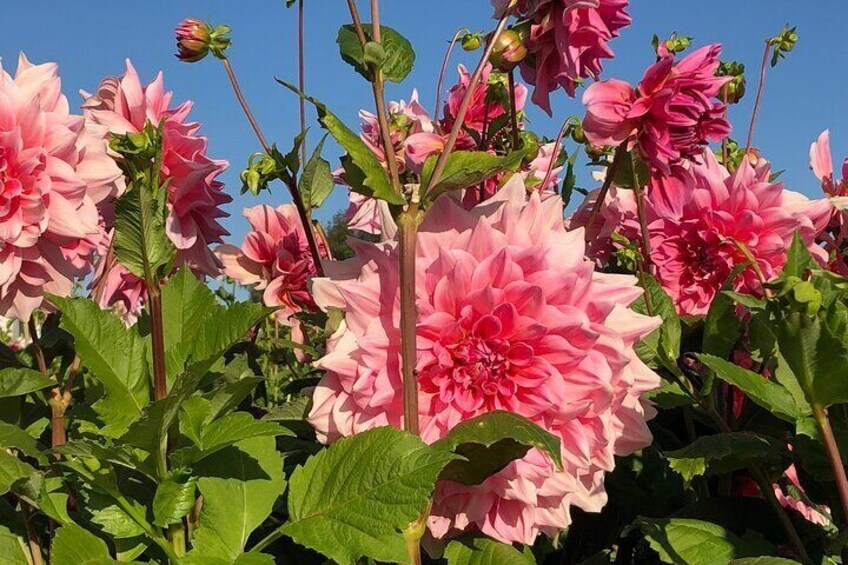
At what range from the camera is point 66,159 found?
1.40m

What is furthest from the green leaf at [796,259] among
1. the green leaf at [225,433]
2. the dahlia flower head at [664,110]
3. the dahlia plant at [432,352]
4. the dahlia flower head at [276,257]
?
the dahlia flower head at [276,257]

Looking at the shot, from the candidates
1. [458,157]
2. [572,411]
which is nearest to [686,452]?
[572,411]

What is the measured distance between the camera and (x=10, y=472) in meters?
1.00

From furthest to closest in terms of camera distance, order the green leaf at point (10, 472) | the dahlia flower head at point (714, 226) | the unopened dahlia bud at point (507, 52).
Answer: the dahlia flower head at point (714, 226), the unopened dahlia bud at point (507, 52), the green leaf at point (10, 472)

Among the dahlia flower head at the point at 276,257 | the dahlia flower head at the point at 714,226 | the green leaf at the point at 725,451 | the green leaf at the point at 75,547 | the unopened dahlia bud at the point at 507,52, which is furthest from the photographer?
the dahlia flower head at the point at 276,257

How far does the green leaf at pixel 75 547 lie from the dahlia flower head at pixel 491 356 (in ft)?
0.98

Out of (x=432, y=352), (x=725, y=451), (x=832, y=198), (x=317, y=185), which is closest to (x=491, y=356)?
(x=432, y=352)

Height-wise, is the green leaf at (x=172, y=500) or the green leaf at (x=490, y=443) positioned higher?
the green leaf at (x=490, y=443)

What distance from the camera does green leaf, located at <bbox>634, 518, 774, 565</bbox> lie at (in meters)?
1.13

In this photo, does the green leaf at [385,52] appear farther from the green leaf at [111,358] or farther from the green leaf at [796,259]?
the green leaf at [796,259]

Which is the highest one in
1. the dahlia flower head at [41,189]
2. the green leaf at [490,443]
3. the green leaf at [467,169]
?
the dahlia flower head at [41,189]

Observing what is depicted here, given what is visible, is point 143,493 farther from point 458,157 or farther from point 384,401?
point 458,157

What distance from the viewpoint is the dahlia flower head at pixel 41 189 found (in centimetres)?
135

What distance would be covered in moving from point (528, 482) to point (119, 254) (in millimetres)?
537
